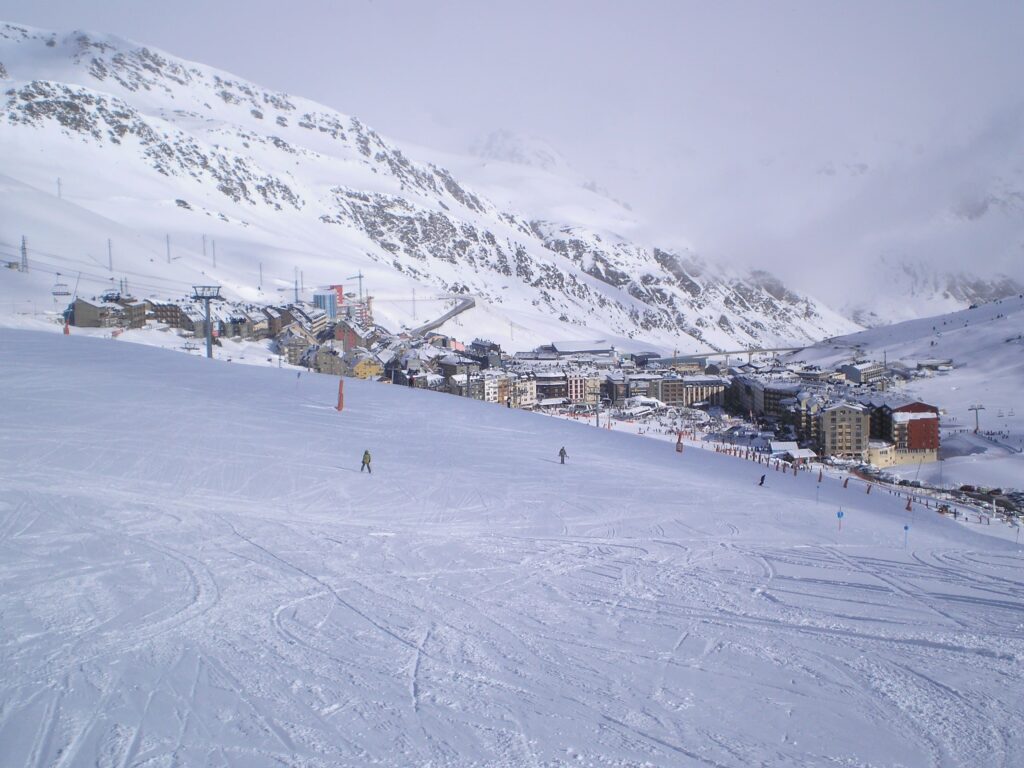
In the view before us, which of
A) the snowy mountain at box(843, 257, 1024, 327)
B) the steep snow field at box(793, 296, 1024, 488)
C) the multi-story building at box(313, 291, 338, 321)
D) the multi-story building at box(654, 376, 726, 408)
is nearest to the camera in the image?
the steep snow field at box(793, 296, 1024, 488)

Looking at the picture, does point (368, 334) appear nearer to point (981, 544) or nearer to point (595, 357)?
point (595, 357)

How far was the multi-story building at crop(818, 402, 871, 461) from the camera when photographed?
3244 cm

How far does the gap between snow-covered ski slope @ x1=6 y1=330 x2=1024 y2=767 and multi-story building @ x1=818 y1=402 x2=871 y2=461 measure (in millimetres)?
23615

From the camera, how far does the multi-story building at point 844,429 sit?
32438 millimetres

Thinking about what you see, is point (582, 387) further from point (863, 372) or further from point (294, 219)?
point (294, 219)

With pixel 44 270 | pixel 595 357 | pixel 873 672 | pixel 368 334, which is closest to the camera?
pixel 873 672

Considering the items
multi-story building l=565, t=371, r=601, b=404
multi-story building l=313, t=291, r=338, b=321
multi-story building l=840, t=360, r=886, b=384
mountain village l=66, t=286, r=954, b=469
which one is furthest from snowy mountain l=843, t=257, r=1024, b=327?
multi-story building l=313, t=291, r=338, b=321

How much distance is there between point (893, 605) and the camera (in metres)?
5.44

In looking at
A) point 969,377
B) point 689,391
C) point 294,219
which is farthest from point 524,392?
point 294,219

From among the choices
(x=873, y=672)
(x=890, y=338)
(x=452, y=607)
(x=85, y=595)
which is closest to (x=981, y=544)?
(x=873, y=672)

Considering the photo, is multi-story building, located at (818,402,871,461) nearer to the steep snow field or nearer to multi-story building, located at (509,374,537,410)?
the steep snow field

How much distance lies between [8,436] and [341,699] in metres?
7.85

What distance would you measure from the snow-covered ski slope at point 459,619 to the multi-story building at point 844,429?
2361 centimetres

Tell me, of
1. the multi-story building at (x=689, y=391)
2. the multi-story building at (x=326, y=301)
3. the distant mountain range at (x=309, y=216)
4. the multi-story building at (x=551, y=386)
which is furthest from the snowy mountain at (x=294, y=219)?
the multi-story building at (x=689, y=391)
